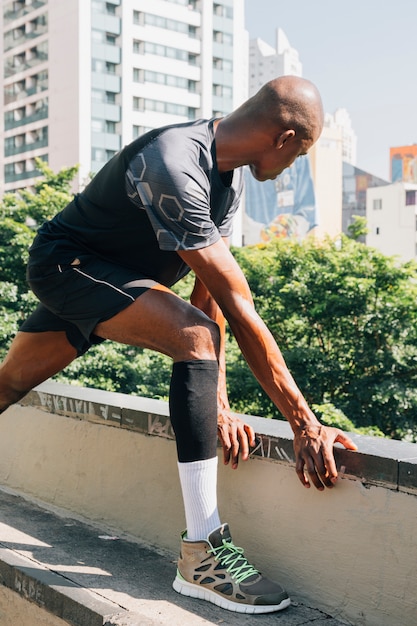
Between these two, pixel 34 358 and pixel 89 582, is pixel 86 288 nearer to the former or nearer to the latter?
pixel 34 358

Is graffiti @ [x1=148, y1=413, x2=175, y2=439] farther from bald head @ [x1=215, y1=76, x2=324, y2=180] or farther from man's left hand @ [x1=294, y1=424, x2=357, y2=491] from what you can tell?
bald head @ [x1=215, y1=76, x2=324, y2=180]

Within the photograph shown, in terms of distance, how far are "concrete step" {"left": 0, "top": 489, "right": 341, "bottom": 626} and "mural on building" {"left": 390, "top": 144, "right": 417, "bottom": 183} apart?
93.9 metres

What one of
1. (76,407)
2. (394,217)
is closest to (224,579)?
(76,407)

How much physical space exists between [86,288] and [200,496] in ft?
2.34

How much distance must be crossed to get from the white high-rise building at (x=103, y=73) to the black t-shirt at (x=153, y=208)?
57.9m

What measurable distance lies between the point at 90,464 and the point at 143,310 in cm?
107

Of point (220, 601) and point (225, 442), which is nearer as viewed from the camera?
point (220, 601)

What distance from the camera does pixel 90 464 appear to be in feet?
10.3

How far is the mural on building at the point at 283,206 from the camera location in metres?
74.7

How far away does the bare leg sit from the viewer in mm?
2709

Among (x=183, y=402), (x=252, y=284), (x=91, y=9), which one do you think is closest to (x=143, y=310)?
(x=183, y=402)

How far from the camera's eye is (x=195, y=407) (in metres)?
2.22

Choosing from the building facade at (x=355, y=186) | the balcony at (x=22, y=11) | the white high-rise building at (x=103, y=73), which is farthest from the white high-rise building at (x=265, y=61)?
the balcony at (x=22, y=11)

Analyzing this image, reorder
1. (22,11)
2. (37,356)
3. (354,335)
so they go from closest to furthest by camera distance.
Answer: (37,356) < (354,335) < (22,11)
